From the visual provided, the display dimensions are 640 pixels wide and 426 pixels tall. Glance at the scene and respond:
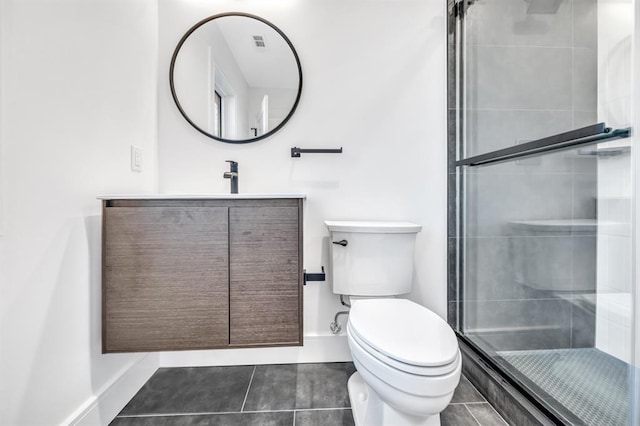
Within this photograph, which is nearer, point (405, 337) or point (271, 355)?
point (405, 337)

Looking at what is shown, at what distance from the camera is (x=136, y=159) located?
1.31 meters

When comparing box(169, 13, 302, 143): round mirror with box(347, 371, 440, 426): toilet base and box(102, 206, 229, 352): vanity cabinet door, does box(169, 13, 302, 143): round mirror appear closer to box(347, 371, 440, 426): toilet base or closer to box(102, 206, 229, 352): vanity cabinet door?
box(102, 206, 229, 352): vanity cabinet door

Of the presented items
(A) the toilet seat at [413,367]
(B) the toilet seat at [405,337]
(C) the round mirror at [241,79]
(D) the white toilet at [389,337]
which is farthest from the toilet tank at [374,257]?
(C) the round mirror at [241,79]

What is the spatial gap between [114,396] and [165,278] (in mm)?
568

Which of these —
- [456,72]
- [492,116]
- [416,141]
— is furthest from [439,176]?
[456,72]

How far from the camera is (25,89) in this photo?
0.79m

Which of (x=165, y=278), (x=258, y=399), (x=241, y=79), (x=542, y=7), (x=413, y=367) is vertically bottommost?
(x=258, y=399)

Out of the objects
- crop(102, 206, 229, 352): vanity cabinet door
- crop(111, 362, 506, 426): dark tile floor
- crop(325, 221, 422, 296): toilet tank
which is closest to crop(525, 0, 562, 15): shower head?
crop(325, 221, 422, 296): toilet tank

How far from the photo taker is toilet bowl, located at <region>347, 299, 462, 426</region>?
2.52 feet

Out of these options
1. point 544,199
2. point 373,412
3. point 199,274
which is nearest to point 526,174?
point 544,199

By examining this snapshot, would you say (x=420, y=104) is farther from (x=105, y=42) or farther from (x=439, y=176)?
(x=105, y=42)

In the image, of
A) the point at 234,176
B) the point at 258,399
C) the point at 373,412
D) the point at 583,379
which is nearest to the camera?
the point at 373,412

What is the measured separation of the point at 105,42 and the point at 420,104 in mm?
1492

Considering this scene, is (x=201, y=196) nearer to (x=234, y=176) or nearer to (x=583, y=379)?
(x=234, y=176)
